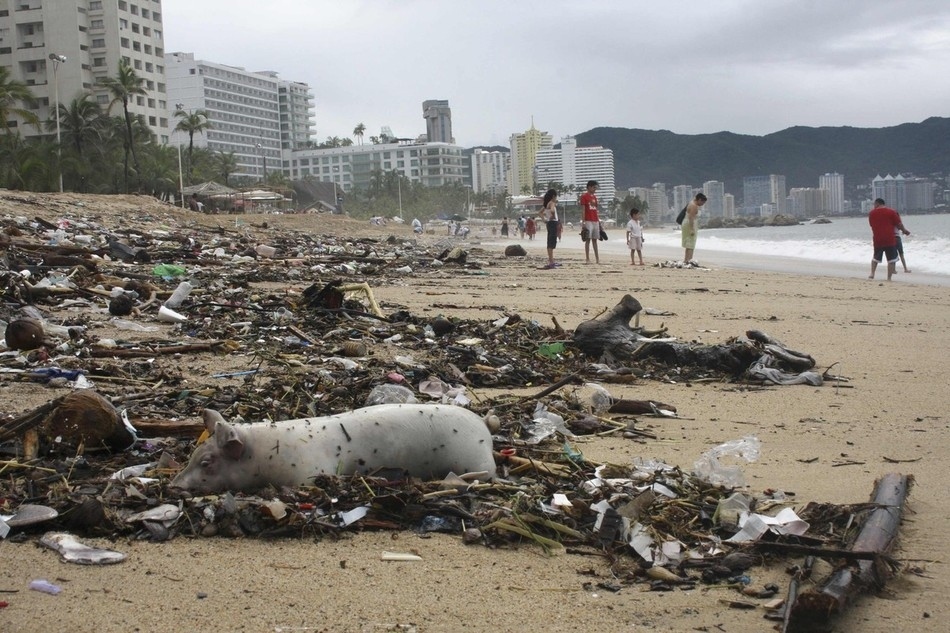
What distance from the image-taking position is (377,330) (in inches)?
276

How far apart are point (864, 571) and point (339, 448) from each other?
1897 millimetres

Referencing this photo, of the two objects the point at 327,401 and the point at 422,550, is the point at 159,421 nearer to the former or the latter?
the point at 327,401

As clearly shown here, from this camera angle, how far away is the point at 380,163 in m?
167

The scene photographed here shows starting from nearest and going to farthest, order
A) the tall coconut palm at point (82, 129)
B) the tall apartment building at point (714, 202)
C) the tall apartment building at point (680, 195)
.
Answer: the tall coconut palm at point (82, 129)
the tall apartment building at point (714, 202)
the tall apartment building at point (680, 195)

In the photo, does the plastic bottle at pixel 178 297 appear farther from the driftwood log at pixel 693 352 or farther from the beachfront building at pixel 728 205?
the beachfront building at pixel 728 205

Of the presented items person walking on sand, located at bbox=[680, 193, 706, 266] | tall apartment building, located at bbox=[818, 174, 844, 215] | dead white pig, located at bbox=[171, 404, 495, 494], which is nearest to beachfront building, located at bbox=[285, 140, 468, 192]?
tall apartment building, located at bbox=[818, 174, 844, 215]

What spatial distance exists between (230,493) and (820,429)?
3.13 metres

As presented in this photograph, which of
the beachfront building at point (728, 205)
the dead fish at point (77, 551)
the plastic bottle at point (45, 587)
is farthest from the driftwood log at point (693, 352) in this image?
the beachfront building at point (728, 205)

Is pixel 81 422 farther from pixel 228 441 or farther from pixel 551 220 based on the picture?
pixel 551 220

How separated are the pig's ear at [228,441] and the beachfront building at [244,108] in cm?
12826

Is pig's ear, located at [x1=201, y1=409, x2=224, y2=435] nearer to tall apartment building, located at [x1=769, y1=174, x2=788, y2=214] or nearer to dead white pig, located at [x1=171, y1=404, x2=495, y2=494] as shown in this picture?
dead white pig, located at [x1=171, y1=404, x2=495, y2=494]

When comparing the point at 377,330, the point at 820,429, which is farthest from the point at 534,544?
the point at 377,330

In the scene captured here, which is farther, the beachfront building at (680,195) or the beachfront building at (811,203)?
the beachfront building at (680,195)

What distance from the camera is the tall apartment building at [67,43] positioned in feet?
293
